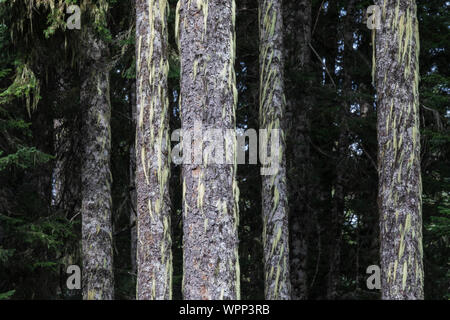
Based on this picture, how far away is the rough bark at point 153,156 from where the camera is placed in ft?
29.6

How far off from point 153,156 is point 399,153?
336 cm

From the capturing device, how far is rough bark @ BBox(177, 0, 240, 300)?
636cm

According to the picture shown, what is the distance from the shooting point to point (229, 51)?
673 centimetres

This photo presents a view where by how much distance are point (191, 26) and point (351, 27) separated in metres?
9.42

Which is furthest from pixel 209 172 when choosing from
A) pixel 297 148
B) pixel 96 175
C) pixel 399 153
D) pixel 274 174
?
pixel 297 148

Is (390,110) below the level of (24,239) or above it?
above

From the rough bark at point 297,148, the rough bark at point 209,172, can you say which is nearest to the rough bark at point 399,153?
the rough bark at point 209,172

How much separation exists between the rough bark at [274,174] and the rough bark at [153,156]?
2375mm

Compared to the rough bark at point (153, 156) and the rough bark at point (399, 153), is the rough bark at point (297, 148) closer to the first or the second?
the rough bark at point (153, 156)

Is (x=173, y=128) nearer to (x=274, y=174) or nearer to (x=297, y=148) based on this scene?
(x=297, y=148)

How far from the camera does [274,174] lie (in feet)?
36.7
